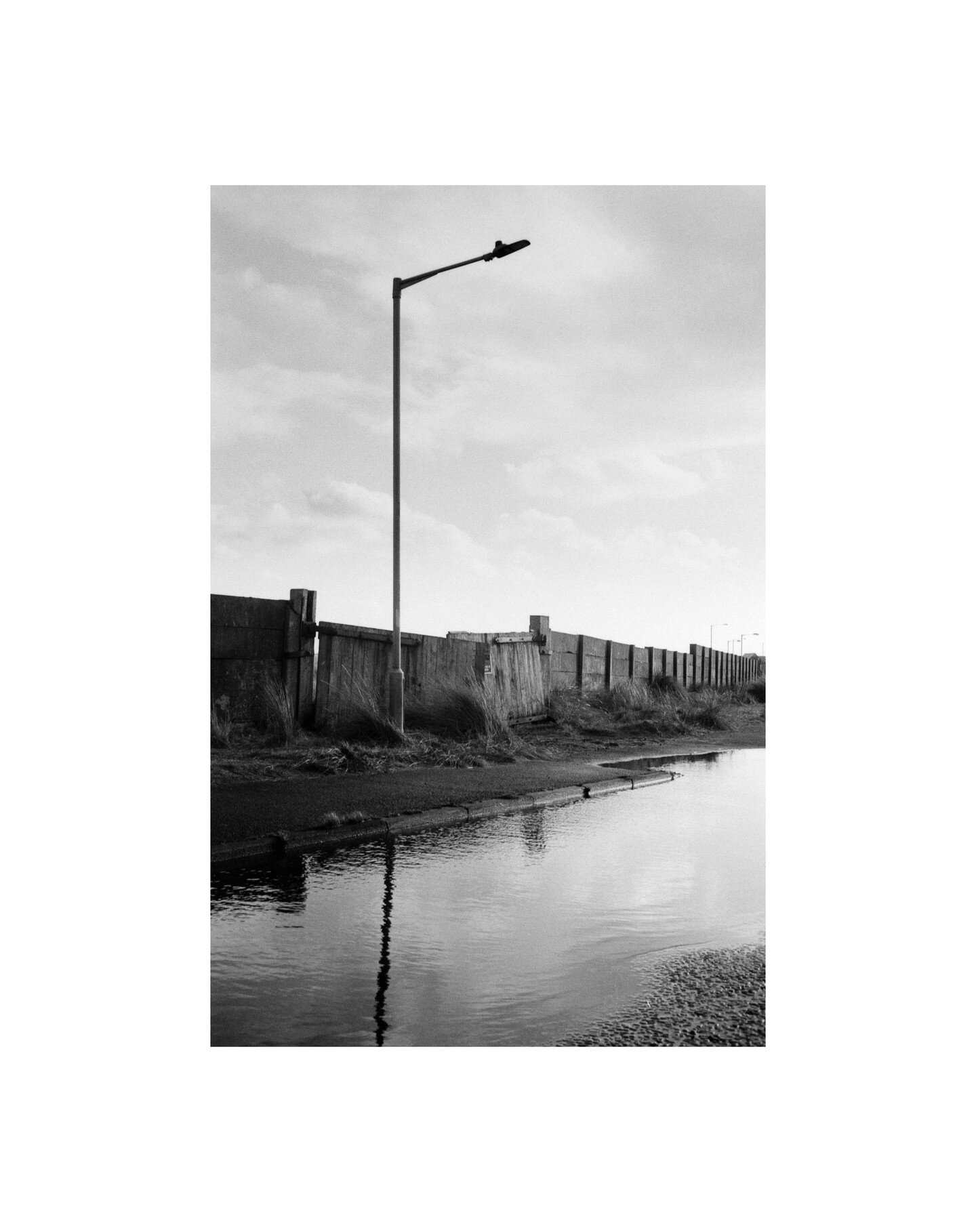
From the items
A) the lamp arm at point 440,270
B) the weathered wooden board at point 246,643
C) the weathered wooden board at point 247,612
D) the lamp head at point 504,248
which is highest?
the lamp head at point 504,248

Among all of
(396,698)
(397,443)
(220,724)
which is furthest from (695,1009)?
(220,724)

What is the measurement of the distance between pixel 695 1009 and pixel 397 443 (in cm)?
290

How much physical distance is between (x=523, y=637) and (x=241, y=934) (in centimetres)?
660

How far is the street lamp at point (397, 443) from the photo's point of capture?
3.06m

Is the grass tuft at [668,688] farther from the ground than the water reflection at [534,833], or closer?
farther from the ground

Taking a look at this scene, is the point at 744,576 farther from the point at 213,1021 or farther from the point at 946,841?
the point at 213,1021

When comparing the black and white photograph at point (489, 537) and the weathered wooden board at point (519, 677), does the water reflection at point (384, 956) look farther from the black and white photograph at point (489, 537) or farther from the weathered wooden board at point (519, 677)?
the weathered wooden board at point (519, 677)

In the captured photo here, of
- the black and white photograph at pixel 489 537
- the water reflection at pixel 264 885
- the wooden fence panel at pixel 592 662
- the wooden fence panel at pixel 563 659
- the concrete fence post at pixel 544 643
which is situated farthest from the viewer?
the wooden fence panel at pixel 592 662

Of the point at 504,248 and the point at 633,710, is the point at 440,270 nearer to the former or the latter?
the point at 504,248

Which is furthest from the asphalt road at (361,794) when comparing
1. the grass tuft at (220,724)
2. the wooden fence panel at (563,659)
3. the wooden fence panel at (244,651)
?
the wooden fence panel at (563,659)

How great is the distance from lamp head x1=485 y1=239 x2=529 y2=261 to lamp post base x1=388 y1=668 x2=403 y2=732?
2755 mm

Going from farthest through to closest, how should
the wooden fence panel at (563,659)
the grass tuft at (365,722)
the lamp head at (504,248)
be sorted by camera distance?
the wooden fence panel at (563,659) → the grass tuft at (365,722) → the lamp head at (504,248)

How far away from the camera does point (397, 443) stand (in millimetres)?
4180

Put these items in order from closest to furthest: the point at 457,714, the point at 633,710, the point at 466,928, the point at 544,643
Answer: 1. the point at 466,928
2. the point at 457,714
3. the point at 544,643
4. the point at 633,710
